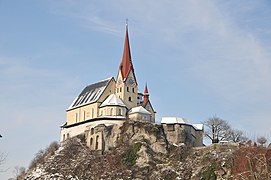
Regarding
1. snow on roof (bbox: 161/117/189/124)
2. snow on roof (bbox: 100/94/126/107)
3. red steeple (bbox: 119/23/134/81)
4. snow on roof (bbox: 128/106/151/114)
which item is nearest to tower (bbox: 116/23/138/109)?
red steeple (bbox: 119/23/134/81)

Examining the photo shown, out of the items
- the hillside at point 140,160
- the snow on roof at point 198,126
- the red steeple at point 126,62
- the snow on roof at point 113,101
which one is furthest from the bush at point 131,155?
the red steeple at point 126,62

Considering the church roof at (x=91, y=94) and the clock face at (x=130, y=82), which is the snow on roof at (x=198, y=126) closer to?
the clock face at (x=130, y=82)

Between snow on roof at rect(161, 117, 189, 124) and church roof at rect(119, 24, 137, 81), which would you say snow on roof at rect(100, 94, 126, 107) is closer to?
church roof at rect(119, 24, 137, 81)

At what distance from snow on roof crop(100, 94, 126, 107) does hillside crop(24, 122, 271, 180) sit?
4.41 meters

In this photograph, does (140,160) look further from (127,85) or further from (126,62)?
(126,62)

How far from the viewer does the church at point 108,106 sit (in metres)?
73.3

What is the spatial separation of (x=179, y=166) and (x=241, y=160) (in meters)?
9.20

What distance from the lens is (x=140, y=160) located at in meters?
66.0

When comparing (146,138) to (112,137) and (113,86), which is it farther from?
(113,86)

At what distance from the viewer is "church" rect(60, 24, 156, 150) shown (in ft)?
241

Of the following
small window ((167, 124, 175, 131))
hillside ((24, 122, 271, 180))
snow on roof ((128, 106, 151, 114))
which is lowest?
hillside ((24, 122, 271, 180))

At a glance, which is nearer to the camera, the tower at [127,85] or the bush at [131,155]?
the bush at [131,155]

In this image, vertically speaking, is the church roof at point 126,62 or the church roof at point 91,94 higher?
the church roof at point 126,62

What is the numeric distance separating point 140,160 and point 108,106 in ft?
37.7
